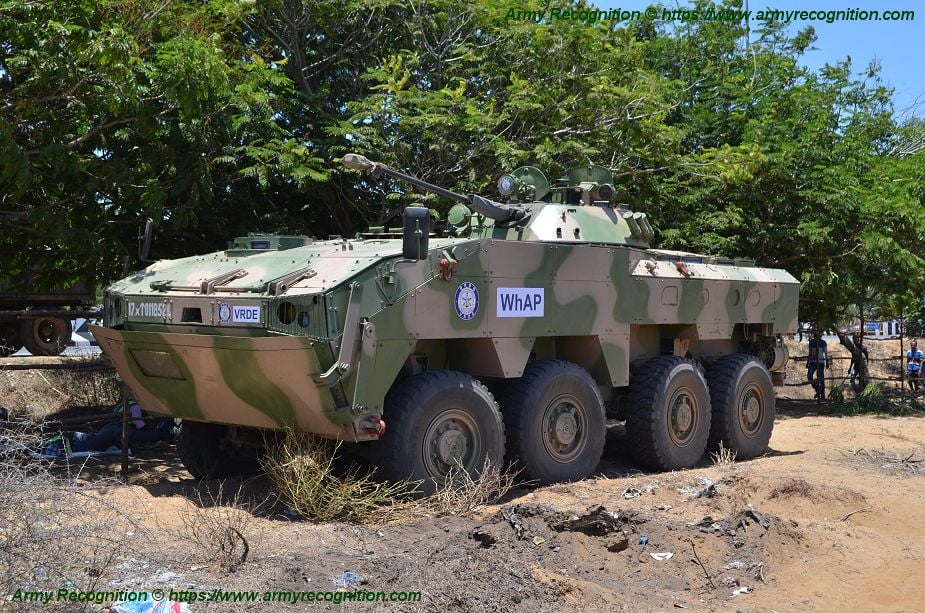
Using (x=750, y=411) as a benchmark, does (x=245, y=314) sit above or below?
above

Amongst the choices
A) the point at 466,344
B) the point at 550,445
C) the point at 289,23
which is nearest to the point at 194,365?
the point at 466,344

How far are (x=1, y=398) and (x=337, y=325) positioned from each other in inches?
292

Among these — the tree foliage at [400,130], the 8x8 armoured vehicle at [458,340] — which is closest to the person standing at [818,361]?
the tree foliage at [400,130]

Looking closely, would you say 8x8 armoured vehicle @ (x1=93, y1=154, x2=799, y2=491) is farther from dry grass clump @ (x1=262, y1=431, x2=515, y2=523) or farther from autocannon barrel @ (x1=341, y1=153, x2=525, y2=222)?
dry grass clump @ (x1=262, y1=431, x2=515, y2=523)

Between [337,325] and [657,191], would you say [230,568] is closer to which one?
[337,325]

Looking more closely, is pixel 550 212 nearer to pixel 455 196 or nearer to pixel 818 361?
pixel 455 196

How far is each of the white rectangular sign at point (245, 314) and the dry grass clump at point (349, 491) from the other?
840mm

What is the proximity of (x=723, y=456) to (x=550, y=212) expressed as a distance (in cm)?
304

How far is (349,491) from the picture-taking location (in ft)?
23.2

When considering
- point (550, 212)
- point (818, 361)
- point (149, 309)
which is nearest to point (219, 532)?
point (149, 309)

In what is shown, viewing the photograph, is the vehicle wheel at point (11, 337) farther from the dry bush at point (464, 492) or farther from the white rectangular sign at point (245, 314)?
the dry bush at point (464, 492)

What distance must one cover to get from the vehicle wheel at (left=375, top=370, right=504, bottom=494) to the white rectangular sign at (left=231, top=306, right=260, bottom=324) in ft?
3.70

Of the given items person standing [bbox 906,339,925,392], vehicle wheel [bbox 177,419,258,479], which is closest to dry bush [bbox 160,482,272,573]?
vehicle wheel [bbox 177,419,258,479]

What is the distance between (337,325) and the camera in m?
6.90
